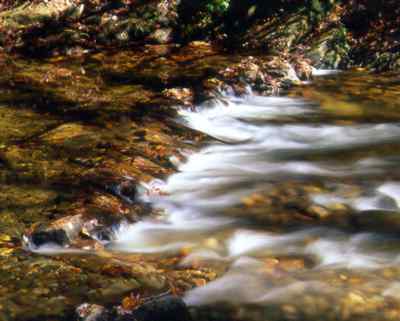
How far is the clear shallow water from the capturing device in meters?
5.66

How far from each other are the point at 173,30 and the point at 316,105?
4710mm

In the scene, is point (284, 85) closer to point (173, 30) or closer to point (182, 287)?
point (173, 30)

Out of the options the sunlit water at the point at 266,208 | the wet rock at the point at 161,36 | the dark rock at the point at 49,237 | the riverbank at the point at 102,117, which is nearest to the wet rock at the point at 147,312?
the riverbank at the point at 102,117

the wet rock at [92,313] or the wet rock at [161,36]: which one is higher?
the wet rock at [161,36]

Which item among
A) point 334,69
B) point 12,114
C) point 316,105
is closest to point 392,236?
point 316,105

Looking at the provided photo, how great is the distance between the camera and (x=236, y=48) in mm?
14250

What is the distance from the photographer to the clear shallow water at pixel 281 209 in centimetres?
566

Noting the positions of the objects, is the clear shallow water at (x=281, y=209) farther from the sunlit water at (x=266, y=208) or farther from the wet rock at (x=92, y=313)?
the wet rock at (x=92, y=313)

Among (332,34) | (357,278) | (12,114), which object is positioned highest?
(332,34)

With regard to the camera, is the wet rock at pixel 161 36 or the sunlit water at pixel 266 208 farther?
the wet rock at pixel 161 36

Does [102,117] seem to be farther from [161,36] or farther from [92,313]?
[161,36]

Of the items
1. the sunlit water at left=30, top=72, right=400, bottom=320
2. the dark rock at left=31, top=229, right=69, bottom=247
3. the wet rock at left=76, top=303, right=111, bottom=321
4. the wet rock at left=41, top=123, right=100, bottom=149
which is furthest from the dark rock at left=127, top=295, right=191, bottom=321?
the wet rock at left=41, top=123, right=100, bottom=149

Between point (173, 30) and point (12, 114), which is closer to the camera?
point (12, 114)

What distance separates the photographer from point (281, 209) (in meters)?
7.30
